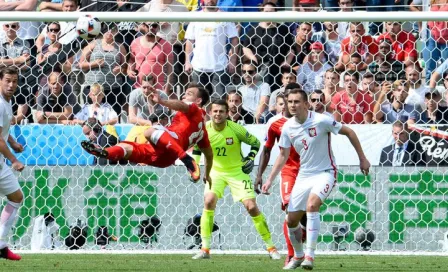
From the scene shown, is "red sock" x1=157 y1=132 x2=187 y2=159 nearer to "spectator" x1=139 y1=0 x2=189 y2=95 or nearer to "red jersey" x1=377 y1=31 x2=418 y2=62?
"spectator" x1=139 y1=0 x2=189 y2=95

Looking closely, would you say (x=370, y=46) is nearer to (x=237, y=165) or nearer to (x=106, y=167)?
(x=237, y=165)

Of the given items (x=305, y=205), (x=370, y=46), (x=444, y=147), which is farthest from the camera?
(x=370, y=46)

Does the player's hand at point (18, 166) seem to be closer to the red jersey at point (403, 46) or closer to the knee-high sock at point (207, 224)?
the knee-high sock at point (207, 224)

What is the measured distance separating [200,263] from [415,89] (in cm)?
439

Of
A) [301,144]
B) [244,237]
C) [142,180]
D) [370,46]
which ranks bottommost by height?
[244,237]

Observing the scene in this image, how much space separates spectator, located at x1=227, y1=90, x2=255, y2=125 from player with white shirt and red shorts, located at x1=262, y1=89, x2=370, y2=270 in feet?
10.2

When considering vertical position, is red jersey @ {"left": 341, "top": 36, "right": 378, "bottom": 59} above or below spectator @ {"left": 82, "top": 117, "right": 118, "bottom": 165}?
above

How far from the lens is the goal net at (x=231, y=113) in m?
13.3

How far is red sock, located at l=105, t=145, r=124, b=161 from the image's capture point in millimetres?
10562

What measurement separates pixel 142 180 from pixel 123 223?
2.18 ft

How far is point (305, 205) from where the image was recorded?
10531 millimetres

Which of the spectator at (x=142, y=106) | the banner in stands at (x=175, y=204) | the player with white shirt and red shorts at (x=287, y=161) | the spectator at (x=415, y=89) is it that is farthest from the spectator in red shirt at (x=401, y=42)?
the spectator at (x=142, y=106)

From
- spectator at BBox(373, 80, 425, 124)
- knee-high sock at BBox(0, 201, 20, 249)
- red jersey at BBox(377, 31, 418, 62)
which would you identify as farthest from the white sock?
red jersey at BBox(377, 31, 418, 62)

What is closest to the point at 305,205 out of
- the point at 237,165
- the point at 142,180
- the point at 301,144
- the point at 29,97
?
the point at 301,144
